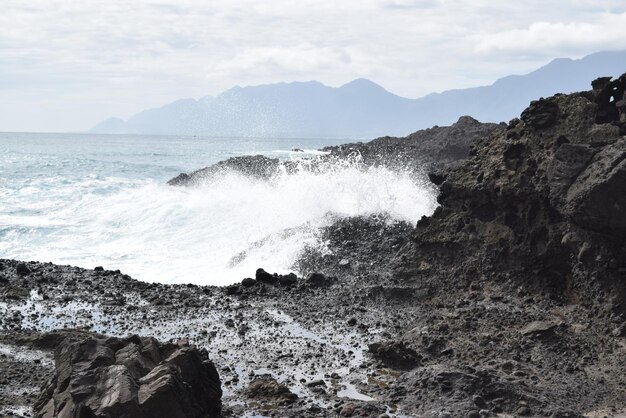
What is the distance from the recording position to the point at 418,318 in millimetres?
11391

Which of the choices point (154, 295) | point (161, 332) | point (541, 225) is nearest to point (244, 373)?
point (161, 332)

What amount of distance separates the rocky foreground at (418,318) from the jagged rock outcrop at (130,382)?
18 mm

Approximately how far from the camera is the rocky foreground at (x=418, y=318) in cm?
768

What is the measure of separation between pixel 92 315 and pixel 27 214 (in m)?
17.5

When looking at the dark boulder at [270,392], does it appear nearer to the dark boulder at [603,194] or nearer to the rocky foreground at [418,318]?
the rocky foreground at [418,318]

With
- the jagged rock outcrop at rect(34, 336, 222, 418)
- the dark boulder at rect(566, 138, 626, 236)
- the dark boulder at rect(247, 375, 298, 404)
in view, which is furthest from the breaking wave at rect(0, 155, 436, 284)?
the jagged rock outcrop at rect(34, 336, 222, 418)

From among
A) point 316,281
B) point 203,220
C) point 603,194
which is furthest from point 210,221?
point 603,194

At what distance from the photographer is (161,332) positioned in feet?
35.7

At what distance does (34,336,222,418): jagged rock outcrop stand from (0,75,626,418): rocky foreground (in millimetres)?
18

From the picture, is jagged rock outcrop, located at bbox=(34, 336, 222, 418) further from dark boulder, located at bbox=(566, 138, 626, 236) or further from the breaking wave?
the breaking wave

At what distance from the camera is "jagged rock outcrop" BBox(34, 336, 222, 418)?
6.20 m

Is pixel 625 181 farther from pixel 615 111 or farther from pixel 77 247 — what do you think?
pixel 77 247

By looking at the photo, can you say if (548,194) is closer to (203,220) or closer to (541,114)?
(541,114)

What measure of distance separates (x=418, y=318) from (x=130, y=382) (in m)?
6.03
